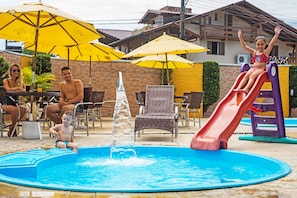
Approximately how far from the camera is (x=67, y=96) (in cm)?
864

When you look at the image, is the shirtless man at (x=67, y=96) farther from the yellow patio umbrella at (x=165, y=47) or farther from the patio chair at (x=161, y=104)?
the yellow patio umbrella at (x=165, y=47)

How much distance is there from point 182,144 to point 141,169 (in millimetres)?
2204

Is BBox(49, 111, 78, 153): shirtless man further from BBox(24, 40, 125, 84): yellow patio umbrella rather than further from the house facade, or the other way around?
the house facade

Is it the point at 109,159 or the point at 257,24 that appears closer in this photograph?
the point at 109,159

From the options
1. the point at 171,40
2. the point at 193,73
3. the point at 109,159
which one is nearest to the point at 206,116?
the point at 193,73

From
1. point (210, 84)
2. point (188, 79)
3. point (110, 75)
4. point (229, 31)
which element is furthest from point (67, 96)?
point (229, 31)

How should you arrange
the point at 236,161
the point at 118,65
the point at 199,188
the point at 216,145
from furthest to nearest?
the point at 118,65 < the point at 216,145 < the point at 236,161 < the point at 199,188

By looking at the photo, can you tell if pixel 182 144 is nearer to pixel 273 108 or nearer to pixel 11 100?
pixel 273 108

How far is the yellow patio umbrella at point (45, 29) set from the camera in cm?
838

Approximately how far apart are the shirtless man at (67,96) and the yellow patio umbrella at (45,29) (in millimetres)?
715

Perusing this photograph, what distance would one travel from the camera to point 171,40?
35.0ft

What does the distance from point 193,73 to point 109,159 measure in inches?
418

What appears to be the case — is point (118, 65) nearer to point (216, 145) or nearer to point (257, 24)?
point (216, 145)

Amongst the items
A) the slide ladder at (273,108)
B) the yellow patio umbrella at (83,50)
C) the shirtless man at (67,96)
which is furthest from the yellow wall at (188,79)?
the shirtless man at (67,96)
